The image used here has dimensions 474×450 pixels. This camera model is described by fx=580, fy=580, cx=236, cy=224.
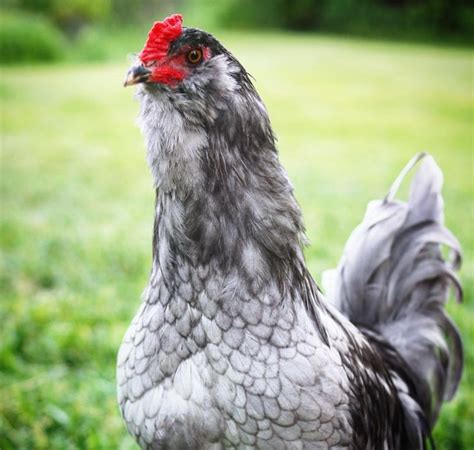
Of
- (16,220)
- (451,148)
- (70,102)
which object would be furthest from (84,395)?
(70,102)

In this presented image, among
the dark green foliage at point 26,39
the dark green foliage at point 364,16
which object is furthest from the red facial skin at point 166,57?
the dark green foliage at point 364,16

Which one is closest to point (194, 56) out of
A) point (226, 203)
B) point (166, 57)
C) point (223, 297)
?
point (166, 57)

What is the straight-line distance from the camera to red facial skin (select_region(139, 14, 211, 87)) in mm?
1261

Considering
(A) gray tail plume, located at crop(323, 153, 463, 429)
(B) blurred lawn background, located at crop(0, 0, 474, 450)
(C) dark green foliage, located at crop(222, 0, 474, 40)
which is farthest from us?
(C) dark green foliage, located at crop(222, 0, 474, 40)

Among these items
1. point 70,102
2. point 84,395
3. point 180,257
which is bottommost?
point 84,395

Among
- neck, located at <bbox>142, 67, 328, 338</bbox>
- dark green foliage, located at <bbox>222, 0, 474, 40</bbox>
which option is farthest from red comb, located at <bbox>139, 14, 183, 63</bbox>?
dark green foliage, located at <bbox>222, 0, 474, 40</bbox>

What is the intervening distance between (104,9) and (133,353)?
24.7 feet

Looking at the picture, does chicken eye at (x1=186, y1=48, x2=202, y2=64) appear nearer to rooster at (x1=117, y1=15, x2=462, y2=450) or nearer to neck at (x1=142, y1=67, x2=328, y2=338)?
rooster at (x1=117, y1=15, x2=462, y2=450)

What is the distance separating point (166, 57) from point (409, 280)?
129cm

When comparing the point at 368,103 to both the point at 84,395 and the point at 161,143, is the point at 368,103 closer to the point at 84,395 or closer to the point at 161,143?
the point at 84,395

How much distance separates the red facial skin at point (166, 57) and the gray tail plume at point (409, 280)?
104 centimetres

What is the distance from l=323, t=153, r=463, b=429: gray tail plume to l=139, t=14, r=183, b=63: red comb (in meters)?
1.06

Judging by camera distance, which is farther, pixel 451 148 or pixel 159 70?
pixel 451 148

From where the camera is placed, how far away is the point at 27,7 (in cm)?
784
